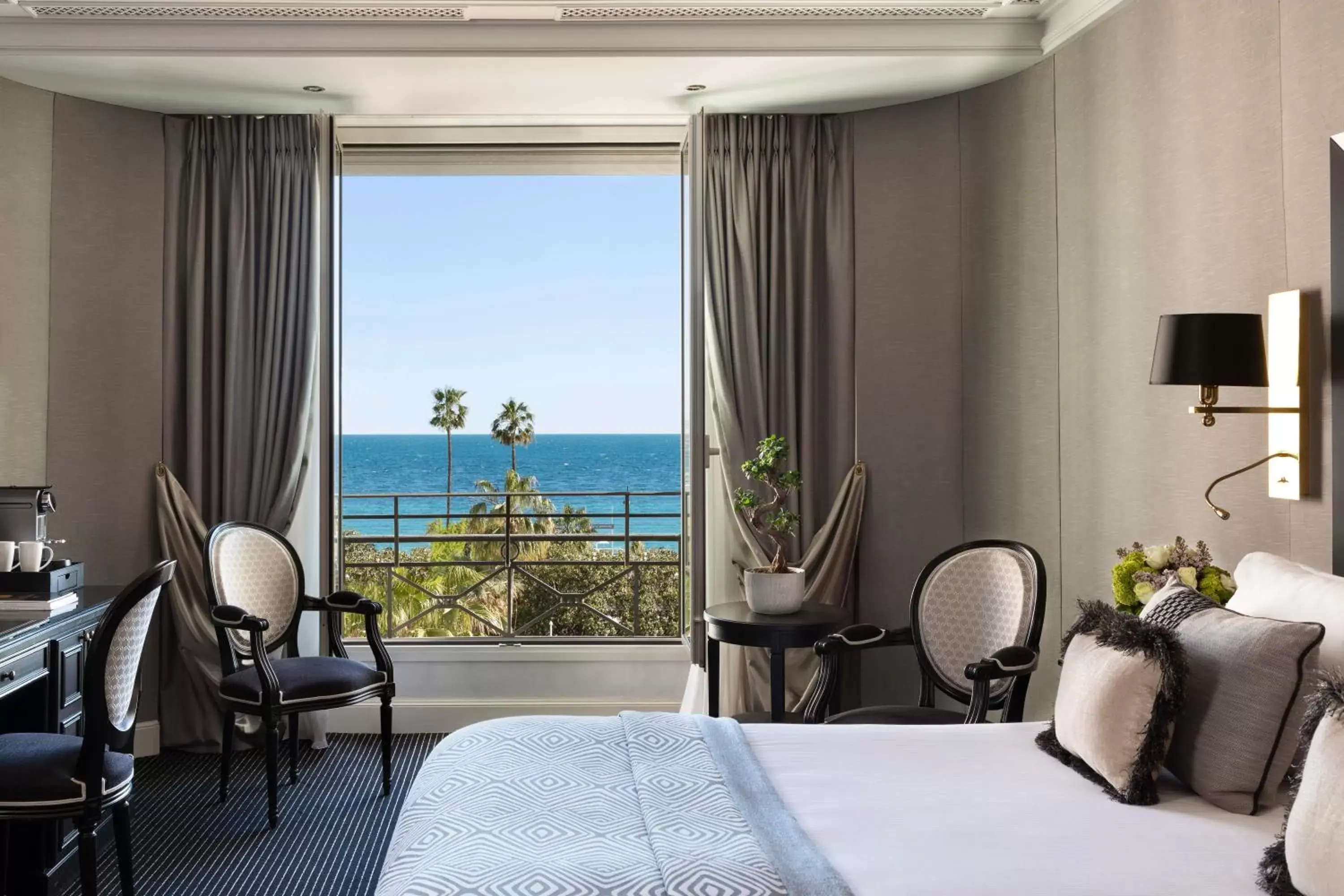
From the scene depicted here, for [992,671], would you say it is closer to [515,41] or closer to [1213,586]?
[1213,586]

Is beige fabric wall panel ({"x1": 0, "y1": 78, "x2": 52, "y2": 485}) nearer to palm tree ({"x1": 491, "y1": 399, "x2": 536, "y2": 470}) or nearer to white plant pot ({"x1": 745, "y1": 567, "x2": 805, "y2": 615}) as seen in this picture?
white plant pot ({"x1": 745, "y1": 567, "x2": 805, "y2": 615})

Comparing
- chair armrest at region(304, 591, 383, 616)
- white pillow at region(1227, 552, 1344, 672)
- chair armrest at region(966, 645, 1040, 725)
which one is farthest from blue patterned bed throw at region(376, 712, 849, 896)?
chair armrest at region(304, 591, 383, 616)

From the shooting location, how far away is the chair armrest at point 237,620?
12.0ft

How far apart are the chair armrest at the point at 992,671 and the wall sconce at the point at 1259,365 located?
0.84 meters

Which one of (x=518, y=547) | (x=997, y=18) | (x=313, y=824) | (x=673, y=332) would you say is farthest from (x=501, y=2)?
(x=673, y=332)

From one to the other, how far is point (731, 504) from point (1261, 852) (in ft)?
9.60

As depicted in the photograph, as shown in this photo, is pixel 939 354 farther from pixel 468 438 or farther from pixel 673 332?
pixel 468 438

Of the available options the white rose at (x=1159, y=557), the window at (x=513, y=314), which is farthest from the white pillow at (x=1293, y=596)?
the window at (x=513, y=314)

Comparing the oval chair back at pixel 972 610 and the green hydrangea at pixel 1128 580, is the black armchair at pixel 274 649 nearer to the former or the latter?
the oval chair back at pixel 972 610

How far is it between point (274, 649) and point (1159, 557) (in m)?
3.25

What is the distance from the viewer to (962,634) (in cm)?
363

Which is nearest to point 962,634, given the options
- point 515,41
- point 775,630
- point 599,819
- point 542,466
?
point 775,630

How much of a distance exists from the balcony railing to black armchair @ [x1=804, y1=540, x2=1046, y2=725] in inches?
108

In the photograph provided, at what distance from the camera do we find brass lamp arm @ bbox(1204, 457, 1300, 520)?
2598 mm
